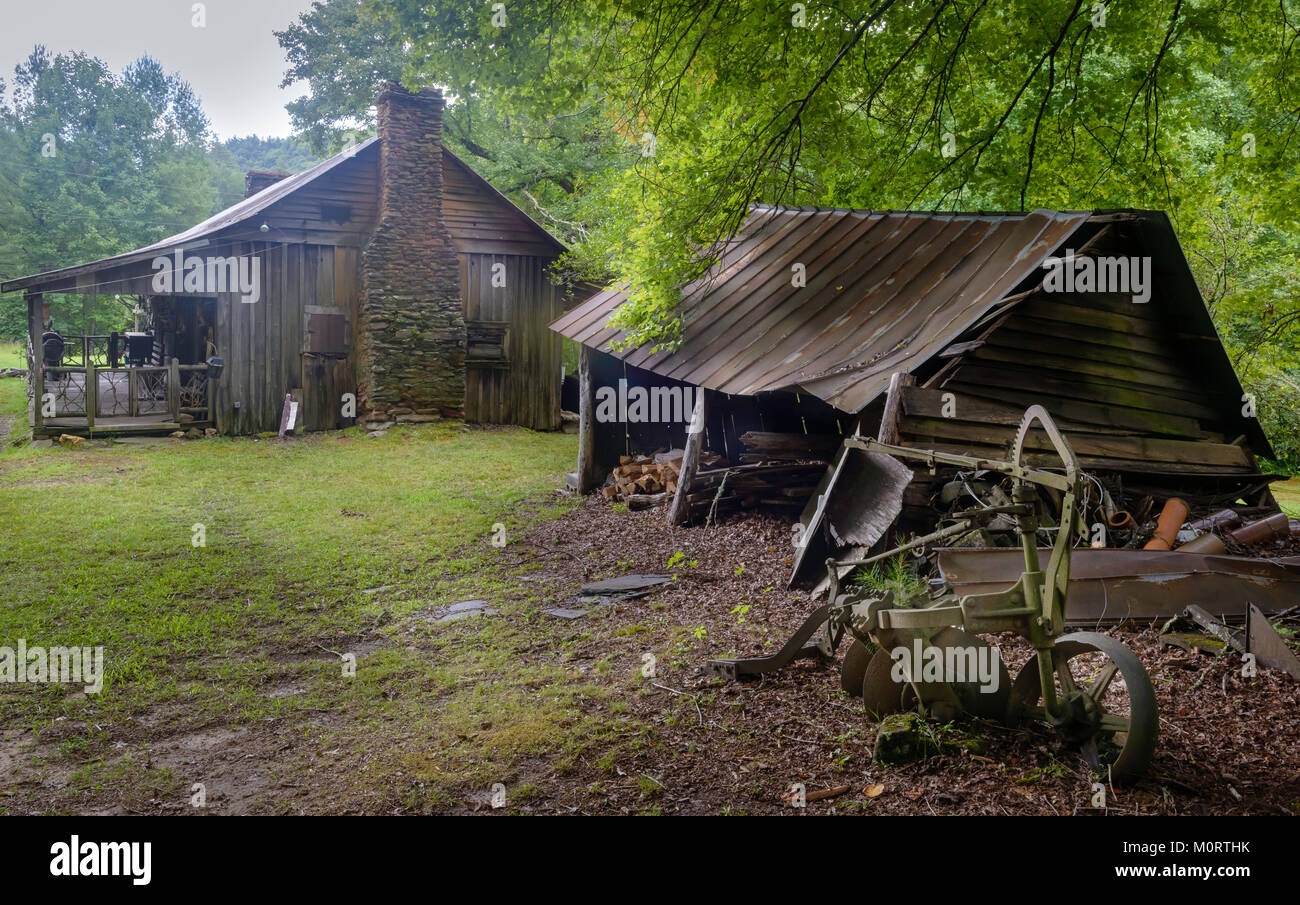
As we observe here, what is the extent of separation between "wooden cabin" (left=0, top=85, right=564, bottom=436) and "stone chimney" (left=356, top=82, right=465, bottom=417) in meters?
0.03

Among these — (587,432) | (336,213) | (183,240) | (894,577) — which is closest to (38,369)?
(183,240)

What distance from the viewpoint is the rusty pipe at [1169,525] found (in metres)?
8.02

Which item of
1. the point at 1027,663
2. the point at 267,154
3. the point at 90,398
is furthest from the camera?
the point at 267,154

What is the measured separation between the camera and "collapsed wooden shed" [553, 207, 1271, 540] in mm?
8203

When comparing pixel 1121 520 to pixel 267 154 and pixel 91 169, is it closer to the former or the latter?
pixel 91 169

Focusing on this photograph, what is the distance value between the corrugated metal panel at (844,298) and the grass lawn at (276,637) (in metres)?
3.37

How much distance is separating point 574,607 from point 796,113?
5142mm

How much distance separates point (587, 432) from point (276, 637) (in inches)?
293

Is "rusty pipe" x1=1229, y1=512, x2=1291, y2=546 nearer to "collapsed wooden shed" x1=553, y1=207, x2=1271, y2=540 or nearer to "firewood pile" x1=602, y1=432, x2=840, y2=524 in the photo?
"collapsed wooden shed" x1=553, y1=207, x2=1271, y2=540

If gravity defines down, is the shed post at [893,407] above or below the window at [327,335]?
below

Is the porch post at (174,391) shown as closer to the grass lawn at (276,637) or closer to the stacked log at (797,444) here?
→ the grass lawn at (276,637)

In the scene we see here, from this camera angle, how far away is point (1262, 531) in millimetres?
8906

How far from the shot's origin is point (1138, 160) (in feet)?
37.7

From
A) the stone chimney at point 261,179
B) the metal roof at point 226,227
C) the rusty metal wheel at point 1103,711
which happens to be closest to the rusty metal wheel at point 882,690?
the rusty metal wheel at point 1103,711
